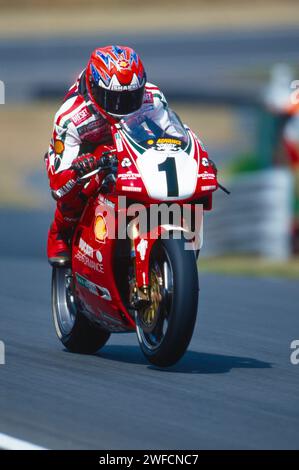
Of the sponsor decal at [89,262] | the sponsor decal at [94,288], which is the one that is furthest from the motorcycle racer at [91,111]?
the sponsor decal at [94,288]

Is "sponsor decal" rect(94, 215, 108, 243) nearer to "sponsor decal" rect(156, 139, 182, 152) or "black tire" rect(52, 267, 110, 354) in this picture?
"sponsor decal" rect(156, 139, 182, 152)

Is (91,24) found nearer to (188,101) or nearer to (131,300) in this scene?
(188,101)

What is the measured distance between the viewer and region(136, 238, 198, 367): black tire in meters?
5.90

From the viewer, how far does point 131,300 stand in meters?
6.24

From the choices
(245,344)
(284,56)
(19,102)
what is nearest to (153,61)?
(284,56)

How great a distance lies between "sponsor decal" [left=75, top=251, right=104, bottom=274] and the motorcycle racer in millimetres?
261

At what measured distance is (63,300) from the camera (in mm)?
7336

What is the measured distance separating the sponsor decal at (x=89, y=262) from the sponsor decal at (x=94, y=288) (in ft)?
0.30

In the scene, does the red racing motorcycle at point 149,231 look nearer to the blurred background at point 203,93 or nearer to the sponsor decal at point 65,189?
the sponsor decal at point 65,189

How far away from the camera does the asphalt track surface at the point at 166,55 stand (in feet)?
90.6

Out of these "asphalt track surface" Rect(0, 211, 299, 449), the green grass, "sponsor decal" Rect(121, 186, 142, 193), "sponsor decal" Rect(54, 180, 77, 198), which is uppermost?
"sponsor decal" Rect(121, 186, 142, 193)

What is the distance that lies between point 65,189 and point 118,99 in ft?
1.99

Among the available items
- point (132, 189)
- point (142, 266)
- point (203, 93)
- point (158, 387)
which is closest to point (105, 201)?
point (132, 189)

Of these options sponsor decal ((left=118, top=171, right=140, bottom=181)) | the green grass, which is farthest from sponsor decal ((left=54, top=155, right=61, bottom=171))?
the green grass
